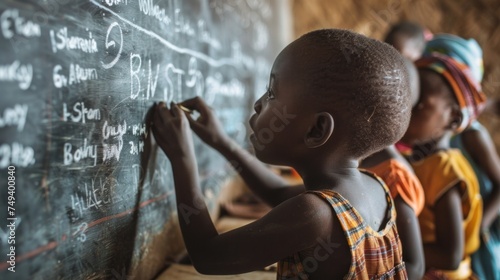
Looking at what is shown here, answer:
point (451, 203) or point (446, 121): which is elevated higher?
point (446, 121)

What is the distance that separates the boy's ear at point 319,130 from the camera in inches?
32.4

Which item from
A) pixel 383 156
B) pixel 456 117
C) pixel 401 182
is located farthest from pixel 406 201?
pixel 456 117

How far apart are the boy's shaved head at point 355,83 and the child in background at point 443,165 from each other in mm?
536

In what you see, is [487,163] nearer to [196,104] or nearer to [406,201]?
[406,201]

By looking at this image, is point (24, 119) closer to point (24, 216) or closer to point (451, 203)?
point (24, 216)

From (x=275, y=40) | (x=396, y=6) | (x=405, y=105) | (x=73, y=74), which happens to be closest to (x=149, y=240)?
(x=73, y=74)

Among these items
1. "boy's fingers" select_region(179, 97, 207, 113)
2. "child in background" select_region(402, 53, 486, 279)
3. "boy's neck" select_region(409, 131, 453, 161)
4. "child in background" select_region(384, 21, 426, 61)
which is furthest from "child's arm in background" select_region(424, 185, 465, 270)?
"child in background" select_region(384, 21, 426, 61)

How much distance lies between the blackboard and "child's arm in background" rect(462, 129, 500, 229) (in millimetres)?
1103

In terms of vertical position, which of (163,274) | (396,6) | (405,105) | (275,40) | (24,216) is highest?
(396,6)

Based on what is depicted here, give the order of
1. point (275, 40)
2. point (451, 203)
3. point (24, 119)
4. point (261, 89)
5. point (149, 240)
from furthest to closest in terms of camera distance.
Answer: point (275, 40) < point (261, 89) < point (451, 203) < point (149, 240) < point (24, 119)

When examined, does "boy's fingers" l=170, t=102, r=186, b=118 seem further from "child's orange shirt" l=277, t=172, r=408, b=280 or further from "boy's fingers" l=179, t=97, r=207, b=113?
"child's orange shirt" l=277, t=172, r=408, b=280

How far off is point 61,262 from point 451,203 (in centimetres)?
102

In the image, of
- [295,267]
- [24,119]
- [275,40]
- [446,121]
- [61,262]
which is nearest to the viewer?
[24,119]

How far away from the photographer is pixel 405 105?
865 millimetres
